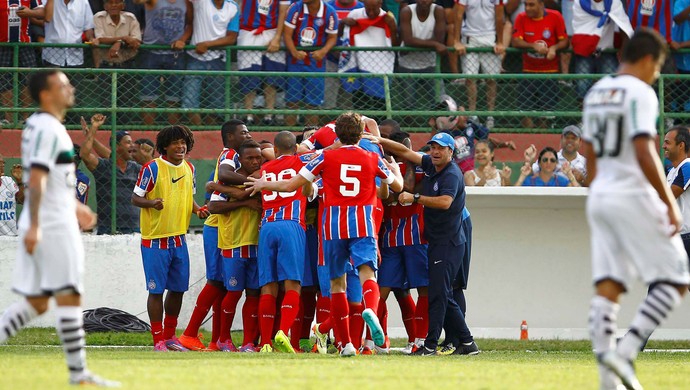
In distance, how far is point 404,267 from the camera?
42.1 feet

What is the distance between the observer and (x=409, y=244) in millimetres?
12703

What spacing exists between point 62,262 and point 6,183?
27.7ft

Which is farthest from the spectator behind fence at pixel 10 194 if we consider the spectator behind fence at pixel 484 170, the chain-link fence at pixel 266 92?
the spectator behind fence at pixel 484 170

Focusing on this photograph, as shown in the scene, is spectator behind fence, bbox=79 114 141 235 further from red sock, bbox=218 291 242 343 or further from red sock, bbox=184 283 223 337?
red sock, bbox=218 291 242 343

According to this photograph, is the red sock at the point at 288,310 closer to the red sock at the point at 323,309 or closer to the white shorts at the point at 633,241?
the red sock at the point at 323,309

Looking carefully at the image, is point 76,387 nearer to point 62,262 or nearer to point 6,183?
point 62,262

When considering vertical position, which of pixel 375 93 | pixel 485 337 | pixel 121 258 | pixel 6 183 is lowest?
pixel 485 337

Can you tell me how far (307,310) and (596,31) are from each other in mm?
7580

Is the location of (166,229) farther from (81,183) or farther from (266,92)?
(266,92)

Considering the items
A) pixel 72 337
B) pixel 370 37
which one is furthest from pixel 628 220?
pixel 370 37

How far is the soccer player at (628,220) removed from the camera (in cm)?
697

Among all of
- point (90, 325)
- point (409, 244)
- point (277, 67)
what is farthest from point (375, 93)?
point (90, 325)

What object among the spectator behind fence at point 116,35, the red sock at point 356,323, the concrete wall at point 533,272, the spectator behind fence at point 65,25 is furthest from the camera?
the spectator behind fence at point 65,25

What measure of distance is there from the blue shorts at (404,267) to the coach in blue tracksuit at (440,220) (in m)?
0.40
